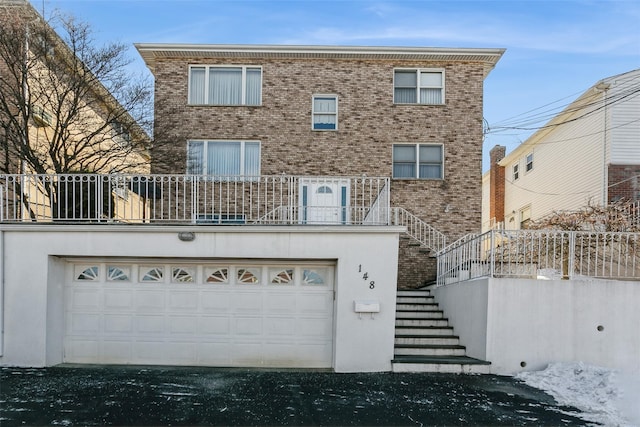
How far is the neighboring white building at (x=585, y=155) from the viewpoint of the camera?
565 inches

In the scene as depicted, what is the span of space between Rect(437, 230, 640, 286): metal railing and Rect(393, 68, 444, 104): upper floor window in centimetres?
655

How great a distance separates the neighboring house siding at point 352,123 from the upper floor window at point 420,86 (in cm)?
21

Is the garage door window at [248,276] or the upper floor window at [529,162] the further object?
the upper floor window at [529,162]

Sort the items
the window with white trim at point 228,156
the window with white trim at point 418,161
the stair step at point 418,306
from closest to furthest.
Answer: the stair step at point 418,306 → the window with white trim at point 228,156 → the window with white trim at point 418,161

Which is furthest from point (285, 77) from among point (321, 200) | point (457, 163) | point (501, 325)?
point (501, 325)

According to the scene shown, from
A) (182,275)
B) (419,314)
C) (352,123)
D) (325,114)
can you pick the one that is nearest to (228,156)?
(325,114)

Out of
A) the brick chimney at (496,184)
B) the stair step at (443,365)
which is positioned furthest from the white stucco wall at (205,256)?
the brick chimney at (496,184)

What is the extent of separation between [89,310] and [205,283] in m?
2.32

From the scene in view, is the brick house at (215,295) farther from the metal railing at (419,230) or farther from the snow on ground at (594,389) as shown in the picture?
the metal railing at (419,230)

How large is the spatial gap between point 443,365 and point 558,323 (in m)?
2.19

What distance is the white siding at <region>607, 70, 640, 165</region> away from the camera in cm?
1434

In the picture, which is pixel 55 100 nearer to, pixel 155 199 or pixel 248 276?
pixel 155 199

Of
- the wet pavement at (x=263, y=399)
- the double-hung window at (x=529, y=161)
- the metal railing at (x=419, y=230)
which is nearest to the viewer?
the wet pavement at (x=263, y=399)

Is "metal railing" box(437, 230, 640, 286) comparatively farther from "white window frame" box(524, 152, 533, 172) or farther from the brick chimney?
the brick chimney
